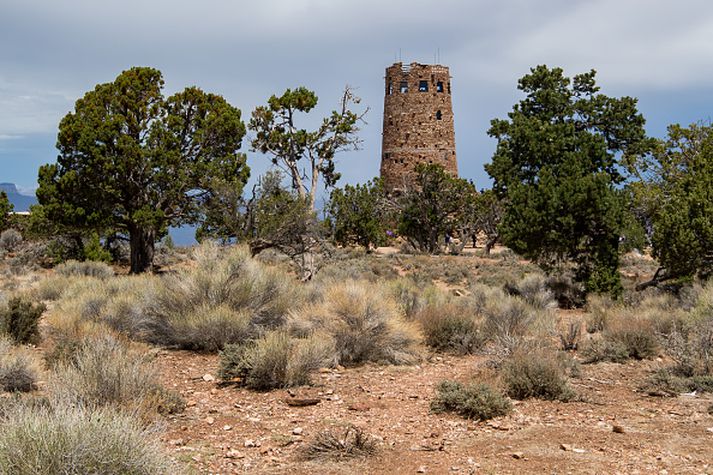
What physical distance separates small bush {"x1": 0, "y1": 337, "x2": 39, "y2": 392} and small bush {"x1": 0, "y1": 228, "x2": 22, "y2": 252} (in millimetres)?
27835

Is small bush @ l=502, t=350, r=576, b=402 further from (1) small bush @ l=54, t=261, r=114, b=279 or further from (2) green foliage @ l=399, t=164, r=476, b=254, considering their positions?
(2) green foliage @ l=399, t=164, r=476, b=254

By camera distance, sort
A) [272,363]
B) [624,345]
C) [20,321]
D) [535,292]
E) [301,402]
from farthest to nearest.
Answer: [535,292] → [20,321] → [624,345] → [272,363] → [301,402]

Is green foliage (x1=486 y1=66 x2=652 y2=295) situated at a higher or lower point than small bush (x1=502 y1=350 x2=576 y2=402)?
higher

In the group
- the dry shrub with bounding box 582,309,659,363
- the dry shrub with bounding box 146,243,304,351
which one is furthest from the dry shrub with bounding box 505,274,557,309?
the dry shrub with bounding box 146,243,304,351

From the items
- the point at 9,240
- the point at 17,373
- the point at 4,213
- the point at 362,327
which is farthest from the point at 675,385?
the point at 4,213

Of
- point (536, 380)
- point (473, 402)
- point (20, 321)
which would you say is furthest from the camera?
point (20, 321)

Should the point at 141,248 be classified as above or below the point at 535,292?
above

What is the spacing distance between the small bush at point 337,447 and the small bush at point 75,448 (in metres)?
1.77

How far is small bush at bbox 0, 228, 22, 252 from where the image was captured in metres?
32.6

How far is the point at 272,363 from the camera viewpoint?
7.90 meters

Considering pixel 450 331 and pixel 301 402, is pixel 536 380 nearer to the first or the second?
pixel 301 402

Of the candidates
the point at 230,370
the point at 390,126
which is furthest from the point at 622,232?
the point at 390,126

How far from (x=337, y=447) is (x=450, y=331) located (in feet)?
18.2

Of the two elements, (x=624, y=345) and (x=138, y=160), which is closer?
(x=624, y=345)
